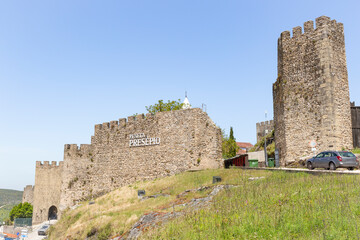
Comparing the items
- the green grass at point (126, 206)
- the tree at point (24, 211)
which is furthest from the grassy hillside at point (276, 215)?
the tree at point (24, 211)

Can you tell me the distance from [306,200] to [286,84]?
2018cm

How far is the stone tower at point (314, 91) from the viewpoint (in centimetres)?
2709

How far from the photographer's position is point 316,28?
2842 centimetres

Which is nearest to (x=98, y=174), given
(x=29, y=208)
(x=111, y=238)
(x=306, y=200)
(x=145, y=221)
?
(x=111, y=238)

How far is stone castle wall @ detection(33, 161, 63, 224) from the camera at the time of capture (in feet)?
133

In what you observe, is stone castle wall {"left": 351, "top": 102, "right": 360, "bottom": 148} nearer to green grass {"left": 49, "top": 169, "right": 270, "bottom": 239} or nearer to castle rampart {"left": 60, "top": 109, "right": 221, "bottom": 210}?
castle rampart {"left": 60, "top": 109, "right": 221, "bottom": 210}

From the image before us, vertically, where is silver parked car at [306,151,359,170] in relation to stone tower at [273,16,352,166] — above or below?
below

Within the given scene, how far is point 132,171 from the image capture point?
32.2 meters

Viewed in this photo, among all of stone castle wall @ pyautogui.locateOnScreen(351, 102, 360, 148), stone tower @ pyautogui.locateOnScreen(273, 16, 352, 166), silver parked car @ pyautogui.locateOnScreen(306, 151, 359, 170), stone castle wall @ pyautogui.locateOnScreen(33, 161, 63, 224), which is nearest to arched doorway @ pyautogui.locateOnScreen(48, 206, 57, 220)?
stone castle wall @ pyautogui.locateOnScreen(33, 161, 63, 224)

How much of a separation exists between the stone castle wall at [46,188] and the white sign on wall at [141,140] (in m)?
12.6

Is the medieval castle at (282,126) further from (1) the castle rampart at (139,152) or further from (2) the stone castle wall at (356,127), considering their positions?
(2) the stone castle wall at (356,127)

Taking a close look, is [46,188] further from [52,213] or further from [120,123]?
[120,123]

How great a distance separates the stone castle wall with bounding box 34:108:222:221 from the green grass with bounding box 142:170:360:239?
14486 millimetres

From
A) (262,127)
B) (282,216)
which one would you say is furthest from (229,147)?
(282,216)
